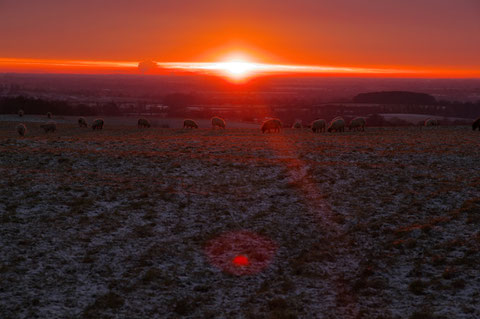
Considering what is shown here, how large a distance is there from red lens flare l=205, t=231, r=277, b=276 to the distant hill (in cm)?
15931

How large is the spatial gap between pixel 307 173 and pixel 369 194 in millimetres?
3413

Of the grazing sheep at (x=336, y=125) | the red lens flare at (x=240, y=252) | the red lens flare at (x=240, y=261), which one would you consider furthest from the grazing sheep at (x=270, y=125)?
the red lens flare at (x=240, y=261)

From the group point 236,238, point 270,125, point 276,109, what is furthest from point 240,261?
point 276,109

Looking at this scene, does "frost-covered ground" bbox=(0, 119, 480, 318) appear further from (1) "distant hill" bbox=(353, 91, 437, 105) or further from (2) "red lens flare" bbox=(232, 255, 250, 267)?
(1) "distant hill" bbox=(353, 91, 437, 105)

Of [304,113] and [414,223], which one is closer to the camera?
[414,223]

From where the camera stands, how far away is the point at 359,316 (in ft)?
25.0

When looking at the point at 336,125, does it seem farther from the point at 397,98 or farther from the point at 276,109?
the point at 397,98

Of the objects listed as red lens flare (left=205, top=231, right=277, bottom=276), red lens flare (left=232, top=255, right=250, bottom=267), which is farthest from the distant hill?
red lens flare (left=232, top=255, right=250, bottom=267)

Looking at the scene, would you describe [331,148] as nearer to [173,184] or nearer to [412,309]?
[173,184]

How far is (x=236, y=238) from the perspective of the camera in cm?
1122

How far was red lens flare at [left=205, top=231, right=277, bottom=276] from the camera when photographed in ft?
31.8

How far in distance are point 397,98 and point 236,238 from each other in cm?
16770

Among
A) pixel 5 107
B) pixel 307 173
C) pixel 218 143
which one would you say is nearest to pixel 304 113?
pixel 5 107

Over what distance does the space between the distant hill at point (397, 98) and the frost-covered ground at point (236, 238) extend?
494 feet
